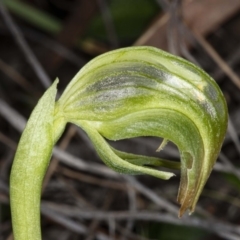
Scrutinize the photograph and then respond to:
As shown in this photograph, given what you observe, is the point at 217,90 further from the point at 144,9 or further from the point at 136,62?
the point at 144,9

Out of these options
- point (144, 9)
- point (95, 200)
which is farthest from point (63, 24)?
point (95, 200)

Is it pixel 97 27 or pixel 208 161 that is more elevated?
pixel 97 27

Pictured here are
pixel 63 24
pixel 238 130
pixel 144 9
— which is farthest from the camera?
pixel 63 24

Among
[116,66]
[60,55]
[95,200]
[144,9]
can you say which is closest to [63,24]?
[60,55]

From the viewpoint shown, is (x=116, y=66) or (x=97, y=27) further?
(x=97, y=27)

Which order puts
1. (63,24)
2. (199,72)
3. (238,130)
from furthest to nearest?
(63,24) < (238,130) < (199,72)

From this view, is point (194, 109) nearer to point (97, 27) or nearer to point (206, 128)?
point (206, 128)

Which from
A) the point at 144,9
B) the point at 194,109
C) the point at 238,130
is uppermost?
the point at 144,9
